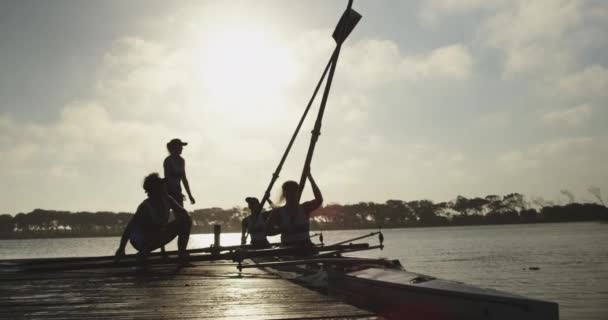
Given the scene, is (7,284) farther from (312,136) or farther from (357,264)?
(312,136)

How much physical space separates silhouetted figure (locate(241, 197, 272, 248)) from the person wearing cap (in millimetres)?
2922

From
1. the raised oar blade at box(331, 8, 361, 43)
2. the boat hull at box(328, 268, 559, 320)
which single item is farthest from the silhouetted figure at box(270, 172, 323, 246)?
the raised oar blade at box(331, 8, 361, 43)

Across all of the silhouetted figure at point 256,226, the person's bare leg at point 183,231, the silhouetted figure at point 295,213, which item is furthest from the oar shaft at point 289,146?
the person's bare leg at point 183,231

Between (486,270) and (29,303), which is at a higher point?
(29,303)

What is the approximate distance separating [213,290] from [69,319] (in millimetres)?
2319

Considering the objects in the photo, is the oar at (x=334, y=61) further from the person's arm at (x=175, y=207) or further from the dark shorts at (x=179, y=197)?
the person's arm at (x=175, y=207)

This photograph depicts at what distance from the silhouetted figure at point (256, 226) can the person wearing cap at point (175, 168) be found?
2.92 m

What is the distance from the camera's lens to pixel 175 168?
11.6 meters

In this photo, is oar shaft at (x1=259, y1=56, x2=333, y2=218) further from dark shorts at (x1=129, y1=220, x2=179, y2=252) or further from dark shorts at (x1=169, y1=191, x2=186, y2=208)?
dark shorts at (x1=129, y1=220, x2=179, y2=252)

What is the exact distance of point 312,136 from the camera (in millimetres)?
12625

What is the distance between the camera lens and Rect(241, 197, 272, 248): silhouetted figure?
14.3 meters

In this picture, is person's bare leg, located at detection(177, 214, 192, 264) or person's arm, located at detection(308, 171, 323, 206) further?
person's arm, located at detection(308, 171, 323, 206)

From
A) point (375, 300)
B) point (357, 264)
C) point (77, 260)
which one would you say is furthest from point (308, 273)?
point (77, 260)

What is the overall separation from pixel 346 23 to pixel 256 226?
752 cm
